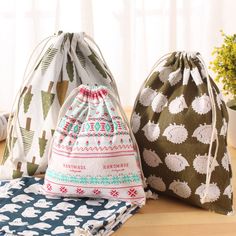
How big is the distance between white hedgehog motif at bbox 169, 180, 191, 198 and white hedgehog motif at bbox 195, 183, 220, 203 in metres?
0.02

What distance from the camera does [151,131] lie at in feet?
2.99

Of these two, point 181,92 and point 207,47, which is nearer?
point 181,92

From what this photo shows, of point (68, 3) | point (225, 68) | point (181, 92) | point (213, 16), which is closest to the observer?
point (181, 92)

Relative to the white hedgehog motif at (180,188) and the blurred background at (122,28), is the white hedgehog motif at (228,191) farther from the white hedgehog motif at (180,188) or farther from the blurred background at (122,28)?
the blurred background at (122,28)

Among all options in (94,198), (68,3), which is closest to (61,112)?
(94,198)

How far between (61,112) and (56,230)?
0.23 meters

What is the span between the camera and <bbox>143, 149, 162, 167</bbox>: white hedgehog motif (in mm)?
907

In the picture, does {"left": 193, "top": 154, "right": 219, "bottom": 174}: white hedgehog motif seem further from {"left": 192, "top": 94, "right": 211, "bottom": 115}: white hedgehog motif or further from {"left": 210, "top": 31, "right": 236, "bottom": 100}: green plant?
{"left": 210, "top": 31, "right": 236, "bottom": 100}: green plant

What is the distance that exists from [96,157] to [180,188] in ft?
0.51

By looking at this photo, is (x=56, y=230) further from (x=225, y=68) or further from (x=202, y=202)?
(x=225, y=68)

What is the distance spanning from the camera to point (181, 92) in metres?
0.89

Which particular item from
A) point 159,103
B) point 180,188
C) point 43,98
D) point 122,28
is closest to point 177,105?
point 159,103

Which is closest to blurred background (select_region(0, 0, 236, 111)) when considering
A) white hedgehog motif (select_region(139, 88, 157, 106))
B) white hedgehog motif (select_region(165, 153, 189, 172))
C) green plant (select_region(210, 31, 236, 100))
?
green plant (select_region(210, 31, 236, 100))

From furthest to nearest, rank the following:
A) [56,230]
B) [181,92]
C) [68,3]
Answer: [68,3] < [181,92] < [56,230]
